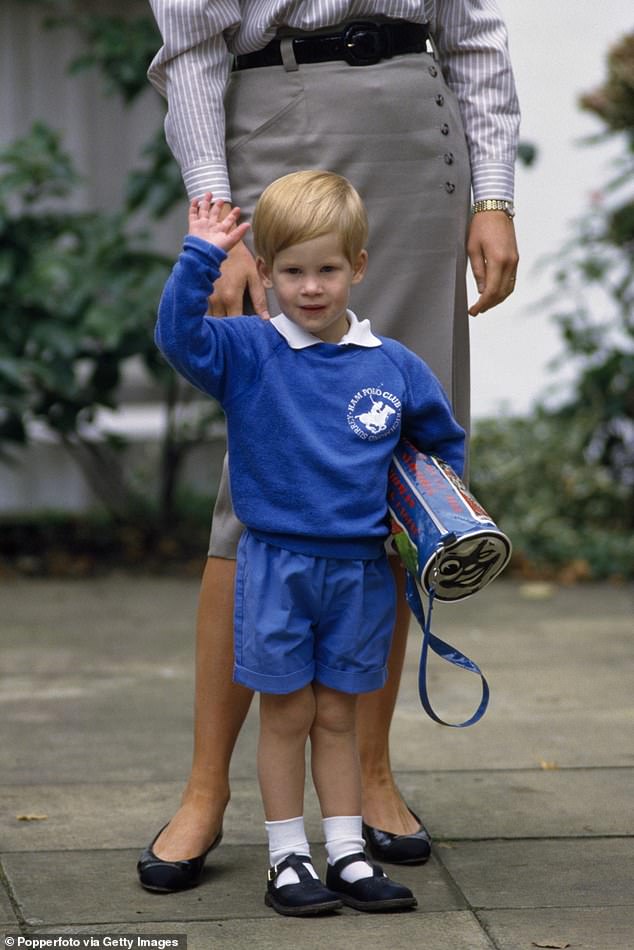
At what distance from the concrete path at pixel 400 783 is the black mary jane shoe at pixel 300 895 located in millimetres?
20

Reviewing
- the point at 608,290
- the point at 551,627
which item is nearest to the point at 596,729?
the point at 551,627

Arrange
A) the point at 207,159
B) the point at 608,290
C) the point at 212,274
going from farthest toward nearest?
1. the point at 608,290
2. the point at 207,159
3. the point at 212,274

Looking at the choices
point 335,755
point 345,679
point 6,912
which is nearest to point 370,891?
point 335,755

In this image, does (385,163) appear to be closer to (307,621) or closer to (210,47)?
(210,47)

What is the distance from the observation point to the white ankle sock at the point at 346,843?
266 centimetres

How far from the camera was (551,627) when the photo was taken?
16.9ft

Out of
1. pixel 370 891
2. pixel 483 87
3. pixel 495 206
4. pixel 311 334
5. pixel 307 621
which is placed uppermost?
pixel 483 87

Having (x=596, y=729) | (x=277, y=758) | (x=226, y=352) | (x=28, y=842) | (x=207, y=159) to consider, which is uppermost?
(x=207, y=159)

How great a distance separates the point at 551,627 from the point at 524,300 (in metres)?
2.68

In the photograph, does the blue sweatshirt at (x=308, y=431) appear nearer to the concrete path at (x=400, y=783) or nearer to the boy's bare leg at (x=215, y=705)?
the boy's bare leg at (x=215, y=705)

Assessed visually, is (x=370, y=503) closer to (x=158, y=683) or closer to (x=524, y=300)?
(x=158, y=683)

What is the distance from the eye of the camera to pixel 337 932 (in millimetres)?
2547

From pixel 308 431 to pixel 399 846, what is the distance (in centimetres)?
86

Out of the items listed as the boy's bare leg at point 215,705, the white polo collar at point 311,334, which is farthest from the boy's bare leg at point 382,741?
the white polo collar at point 311,334
